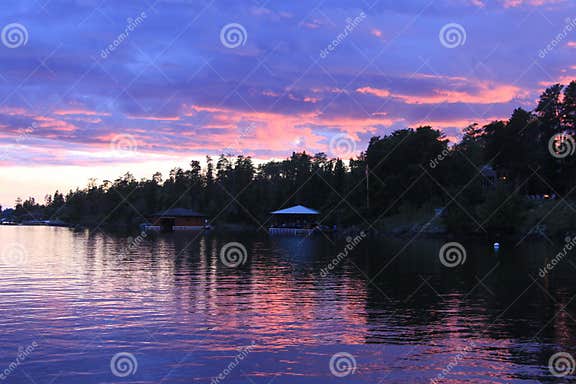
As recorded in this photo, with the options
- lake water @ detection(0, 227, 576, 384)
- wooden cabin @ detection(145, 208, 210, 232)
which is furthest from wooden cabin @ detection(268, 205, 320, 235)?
lake water @ detection(0, 227, 576, 384)

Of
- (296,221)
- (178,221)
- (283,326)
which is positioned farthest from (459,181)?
(283,326)

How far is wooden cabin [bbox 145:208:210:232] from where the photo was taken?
490 feet

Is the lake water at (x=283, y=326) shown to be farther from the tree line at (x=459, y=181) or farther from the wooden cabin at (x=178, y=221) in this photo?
the wooden cabin at (x=178, y=221)

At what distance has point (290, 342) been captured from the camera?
1814 centimetres

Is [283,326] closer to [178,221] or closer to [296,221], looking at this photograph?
[296,221]

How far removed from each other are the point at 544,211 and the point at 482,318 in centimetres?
7144

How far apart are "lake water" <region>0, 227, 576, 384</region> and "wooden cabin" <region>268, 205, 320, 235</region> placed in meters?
80.5

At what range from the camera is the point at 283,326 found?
20594 millimetres

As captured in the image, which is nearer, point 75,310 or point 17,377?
point 17,377

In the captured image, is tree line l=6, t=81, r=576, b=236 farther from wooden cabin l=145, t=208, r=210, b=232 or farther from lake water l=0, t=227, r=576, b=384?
lake water l=0, t=227, r=576, b=384

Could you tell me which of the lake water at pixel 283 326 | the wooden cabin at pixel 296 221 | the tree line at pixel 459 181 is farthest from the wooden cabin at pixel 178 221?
the lake water at pixel 283 326

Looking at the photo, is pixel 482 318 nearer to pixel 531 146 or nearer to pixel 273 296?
pixel 273 296

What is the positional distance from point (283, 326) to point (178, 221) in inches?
5347

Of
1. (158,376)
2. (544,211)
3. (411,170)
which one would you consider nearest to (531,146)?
Result: (544,211)
